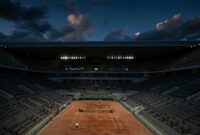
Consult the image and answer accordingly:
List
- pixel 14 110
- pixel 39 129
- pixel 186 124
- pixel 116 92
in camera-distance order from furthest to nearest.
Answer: pixel 116 92 < pixel 14 110 < pixel 39 129 < pixel 186 124

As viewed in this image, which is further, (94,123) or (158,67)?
(158,67)

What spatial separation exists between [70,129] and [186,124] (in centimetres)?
1229

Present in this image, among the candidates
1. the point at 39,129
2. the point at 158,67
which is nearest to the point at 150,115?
the point at 39,129

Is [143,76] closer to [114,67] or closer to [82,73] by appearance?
[114,67]

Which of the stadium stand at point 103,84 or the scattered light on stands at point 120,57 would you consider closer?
the stadium stand at point 103,84

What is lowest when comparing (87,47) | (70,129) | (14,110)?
(70,129)

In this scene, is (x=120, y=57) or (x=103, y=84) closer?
(x=103, y=84)

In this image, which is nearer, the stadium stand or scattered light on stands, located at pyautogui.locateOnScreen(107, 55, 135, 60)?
the stadium stand

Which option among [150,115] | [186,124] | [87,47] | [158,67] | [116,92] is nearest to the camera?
[186,124]

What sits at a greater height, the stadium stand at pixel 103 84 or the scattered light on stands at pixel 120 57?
the scattered light on stands at pixel 120 57

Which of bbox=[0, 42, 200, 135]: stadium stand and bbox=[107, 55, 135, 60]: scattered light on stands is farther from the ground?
bbox=[107, 55, 135, 60]: scattered light on stands

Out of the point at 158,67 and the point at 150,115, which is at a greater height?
the point at 158,67

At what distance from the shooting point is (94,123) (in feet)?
86.0

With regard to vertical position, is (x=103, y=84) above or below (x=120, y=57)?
below
